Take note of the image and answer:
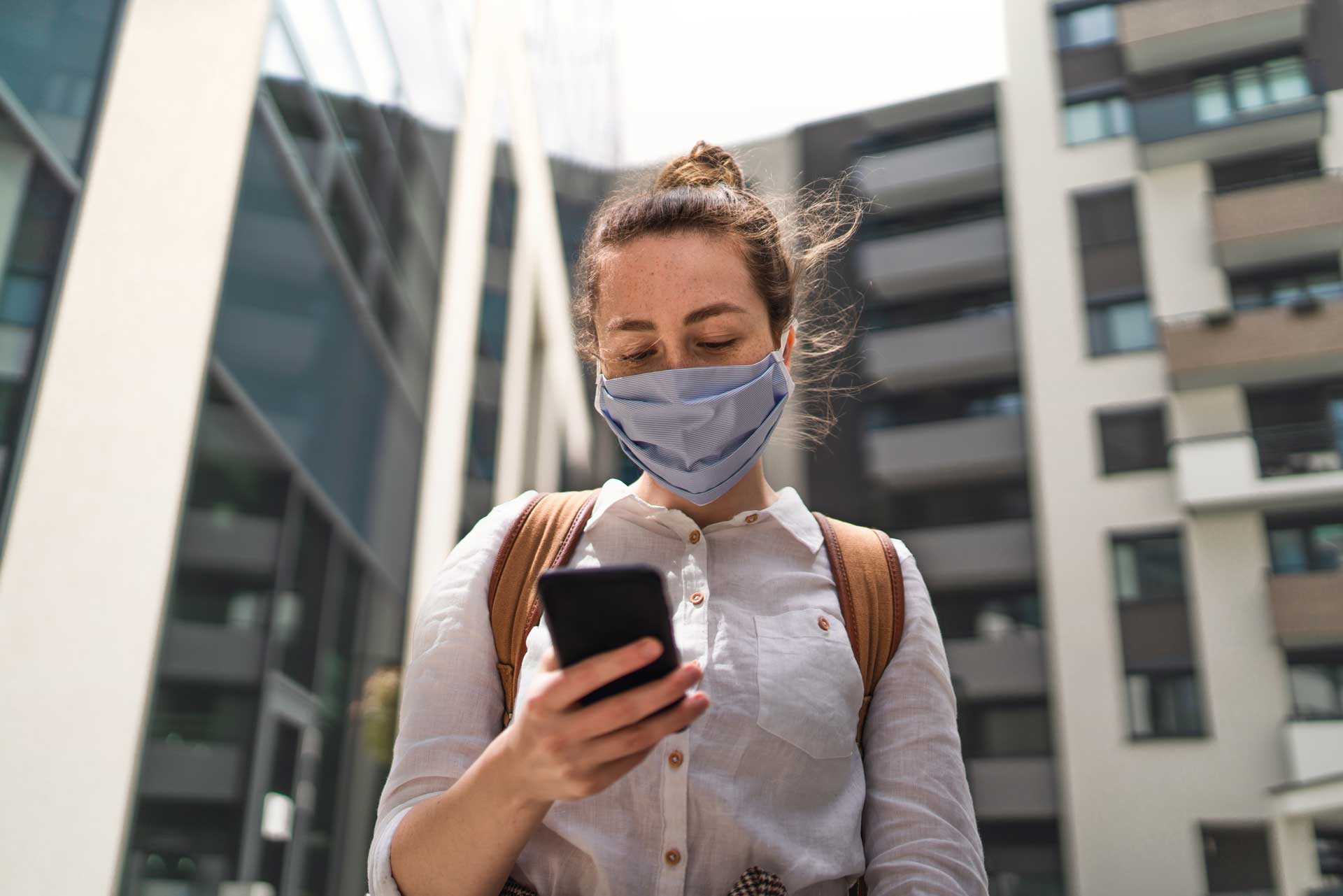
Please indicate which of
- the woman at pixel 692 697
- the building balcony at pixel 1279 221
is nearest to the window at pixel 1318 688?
the building balcony at pixel 1279 221

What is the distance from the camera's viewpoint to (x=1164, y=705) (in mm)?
10602

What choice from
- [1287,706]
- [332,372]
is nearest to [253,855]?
[332,372]

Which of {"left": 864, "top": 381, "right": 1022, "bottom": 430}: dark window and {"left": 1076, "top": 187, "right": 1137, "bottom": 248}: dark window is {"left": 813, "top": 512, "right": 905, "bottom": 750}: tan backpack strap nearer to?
{"left": 1076, "top": 187, "right": 1137, "bottom": 248}: dark window

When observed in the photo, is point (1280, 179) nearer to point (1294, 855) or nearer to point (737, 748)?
point (1294, 855)

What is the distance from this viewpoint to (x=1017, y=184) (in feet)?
43.0

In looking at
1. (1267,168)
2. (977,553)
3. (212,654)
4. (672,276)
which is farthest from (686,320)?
(977,553)

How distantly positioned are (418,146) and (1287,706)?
31.5 feet

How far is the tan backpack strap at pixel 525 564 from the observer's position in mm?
841

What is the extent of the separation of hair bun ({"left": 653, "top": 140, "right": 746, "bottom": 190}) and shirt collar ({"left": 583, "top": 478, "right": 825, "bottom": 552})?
1.14 ft

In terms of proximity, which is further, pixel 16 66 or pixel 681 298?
pixel 16 66

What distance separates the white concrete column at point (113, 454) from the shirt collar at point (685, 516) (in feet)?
4.61

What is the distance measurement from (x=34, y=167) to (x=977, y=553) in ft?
41.0

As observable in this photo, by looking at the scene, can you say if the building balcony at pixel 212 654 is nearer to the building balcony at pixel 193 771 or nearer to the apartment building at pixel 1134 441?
the building balcony at pixel 193 771

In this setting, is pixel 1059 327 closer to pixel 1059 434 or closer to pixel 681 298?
pixel 1059 434
